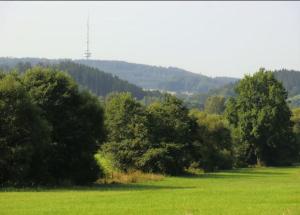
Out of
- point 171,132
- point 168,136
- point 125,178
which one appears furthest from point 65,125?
point 171,132

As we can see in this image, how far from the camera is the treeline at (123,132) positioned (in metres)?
46.6

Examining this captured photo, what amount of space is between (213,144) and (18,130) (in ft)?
166

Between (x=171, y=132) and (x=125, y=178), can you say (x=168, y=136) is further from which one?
(x=125, y=178)

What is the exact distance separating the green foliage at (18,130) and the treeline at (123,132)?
0.08 metres

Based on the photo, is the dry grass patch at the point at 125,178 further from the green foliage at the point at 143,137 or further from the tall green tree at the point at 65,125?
the green foliage at the point at 143,137

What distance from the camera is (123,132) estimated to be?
71.4 m

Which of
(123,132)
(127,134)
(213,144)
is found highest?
(123,132)

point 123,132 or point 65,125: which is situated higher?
point 65,125

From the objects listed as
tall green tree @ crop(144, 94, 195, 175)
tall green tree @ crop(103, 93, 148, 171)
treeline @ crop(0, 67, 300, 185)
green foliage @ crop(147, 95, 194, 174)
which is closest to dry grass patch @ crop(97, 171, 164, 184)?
treeline @ crop(0, 67, 300, 185)

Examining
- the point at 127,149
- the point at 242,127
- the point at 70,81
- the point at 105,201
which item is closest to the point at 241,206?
the point at 105,201

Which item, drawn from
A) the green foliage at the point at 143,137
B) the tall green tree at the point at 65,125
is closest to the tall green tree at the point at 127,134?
the green foliage at the point at 143,137

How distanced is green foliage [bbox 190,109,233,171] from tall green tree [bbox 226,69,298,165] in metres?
12.6

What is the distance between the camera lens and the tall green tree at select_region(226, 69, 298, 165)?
109 m

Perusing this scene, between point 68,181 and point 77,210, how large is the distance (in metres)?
23.4
